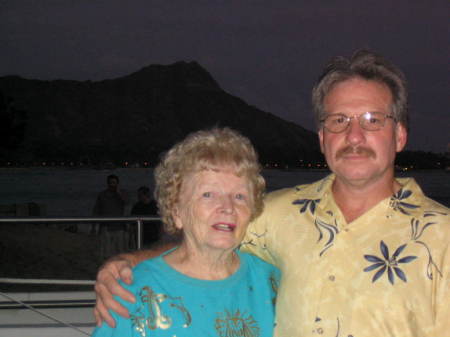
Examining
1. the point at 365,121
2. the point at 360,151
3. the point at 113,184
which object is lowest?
the point at 360,151

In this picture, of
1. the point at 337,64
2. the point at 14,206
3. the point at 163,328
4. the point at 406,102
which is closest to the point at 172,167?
the point at 163,328

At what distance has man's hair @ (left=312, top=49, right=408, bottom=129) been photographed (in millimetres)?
1937

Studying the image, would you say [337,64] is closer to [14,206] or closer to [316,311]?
[316,311]

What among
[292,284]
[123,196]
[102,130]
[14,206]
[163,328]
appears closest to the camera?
[163,328]

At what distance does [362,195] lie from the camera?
75.4 inches

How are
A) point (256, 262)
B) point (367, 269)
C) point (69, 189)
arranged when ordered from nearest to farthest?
point (367, 269) < point (256, 262) < point (69, 189)

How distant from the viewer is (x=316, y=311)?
179 cm

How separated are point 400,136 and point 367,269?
51cm

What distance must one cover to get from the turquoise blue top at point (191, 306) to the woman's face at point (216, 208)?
0.44 ft

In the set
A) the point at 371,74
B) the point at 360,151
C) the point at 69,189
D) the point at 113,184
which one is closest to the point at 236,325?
the point at 360,151

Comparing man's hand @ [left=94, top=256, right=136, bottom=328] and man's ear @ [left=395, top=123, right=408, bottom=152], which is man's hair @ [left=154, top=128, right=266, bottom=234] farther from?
man's ear @ [left=395, top=123, right=408, bottom=152]

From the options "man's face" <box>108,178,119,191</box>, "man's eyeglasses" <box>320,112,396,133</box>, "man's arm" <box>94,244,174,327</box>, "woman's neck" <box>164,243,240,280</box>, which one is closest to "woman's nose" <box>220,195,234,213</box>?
"woman's neck" <box>164,243,240,280</box>

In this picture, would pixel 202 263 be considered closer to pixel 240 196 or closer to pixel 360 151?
pixel 240 196

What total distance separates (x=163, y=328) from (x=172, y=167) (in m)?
0.55
